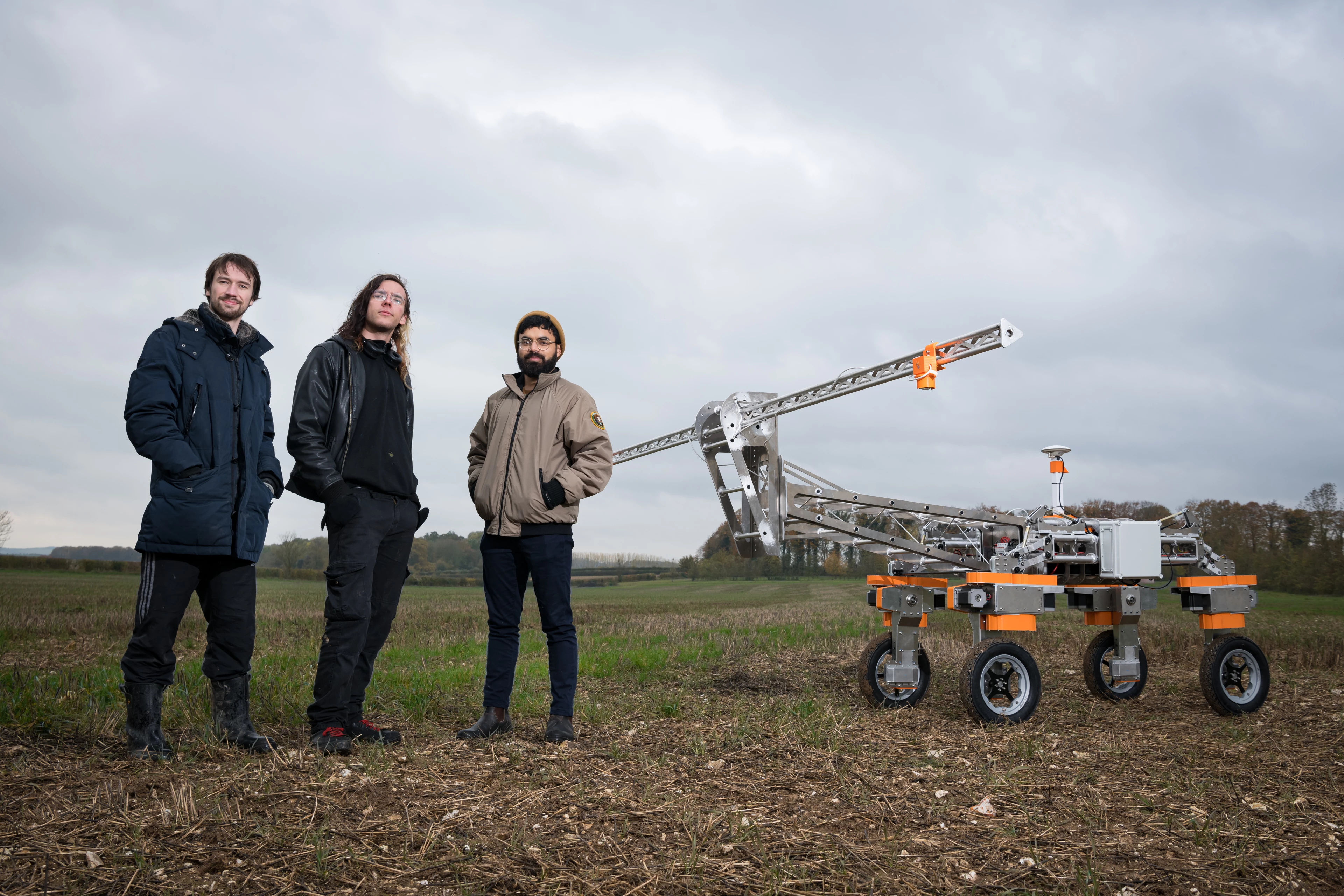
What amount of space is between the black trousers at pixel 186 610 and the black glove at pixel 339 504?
47cm

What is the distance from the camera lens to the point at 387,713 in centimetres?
589

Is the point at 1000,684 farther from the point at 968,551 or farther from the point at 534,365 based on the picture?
the point at 534,365

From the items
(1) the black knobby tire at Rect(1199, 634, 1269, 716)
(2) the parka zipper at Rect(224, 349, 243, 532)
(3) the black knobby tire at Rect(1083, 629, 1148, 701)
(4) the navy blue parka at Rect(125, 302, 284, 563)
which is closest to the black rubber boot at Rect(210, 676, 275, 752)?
(4) the navy blue parka at Rect(125, 302, 284, 563)

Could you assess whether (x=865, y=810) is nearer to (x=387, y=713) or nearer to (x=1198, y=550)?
(x=387, y=713)

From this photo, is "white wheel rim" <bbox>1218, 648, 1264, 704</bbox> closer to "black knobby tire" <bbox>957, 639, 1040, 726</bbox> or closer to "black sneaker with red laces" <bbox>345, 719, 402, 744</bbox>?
"black knobby tire" <bbox>957, 639, 1040, 726</bbox>

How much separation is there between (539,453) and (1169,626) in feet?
53.9

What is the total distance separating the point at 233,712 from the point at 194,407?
1677mm

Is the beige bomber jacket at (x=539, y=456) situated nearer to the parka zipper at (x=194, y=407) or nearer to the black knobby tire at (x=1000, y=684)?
the parka zipper at (x=194, y=407)

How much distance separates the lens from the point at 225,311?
14.7ft

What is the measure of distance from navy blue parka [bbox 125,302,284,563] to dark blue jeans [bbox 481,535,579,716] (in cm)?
133

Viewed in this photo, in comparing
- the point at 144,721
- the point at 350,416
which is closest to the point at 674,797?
the point at 350,416

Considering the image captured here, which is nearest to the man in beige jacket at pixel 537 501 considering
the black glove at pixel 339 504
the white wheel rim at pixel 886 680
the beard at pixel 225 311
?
the black glove at pixel 339 504

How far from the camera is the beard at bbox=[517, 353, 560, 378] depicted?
5.09 m

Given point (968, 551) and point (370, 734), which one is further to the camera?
point (968, 551)
